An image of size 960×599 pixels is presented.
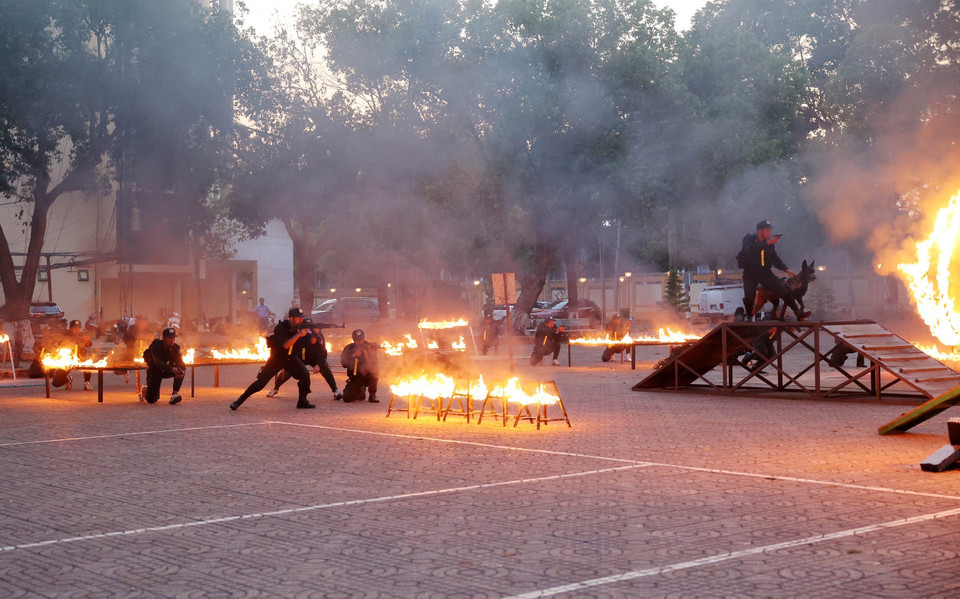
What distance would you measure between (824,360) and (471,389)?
316 inches

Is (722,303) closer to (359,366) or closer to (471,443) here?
A: (359,366)

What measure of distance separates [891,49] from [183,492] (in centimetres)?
3484

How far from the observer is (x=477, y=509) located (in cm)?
827

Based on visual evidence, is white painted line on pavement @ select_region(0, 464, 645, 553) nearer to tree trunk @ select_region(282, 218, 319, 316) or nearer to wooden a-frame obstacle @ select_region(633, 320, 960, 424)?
wooden a-frame obstacle @ select_region(633, 320, 960, 424)

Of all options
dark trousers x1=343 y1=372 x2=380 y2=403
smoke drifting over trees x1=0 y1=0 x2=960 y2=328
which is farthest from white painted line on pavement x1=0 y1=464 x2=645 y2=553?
smoke drifting over trees x1=0 y1=0 x2=960 y2=328

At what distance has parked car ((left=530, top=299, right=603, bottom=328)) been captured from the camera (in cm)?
4928

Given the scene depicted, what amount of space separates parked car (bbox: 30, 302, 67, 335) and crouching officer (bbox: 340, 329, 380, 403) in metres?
20.1

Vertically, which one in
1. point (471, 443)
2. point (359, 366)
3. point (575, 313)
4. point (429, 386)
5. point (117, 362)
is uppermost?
point (575, 313)

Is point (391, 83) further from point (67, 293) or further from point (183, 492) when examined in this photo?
point (183, 492)

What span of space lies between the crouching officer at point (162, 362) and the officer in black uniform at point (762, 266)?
32.6 ft

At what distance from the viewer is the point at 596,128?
36.9 metres

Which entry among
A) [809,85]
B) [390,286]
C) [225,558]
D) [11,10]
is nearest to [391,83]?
[11,10]

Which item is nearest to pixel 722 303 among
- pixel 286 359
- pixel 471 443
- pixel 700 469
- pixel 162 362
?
pixel 286 359

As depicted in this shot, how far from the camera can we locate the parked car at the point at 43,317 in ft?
118
